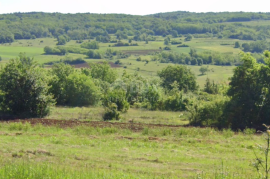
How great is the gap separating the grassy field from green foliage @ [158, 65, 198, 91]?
152 ft

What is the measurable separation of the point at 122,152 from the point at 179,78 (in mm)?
55056

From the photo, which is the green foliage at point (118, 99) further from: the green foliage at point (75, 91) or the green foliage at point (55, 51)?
the green foliage at point (55, 51)

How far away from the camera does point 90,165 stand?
13.6 metres

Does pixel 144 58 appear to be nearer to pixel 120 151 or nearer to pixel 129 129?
pixel 129 129

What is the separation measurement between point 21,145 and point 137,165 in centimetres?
682

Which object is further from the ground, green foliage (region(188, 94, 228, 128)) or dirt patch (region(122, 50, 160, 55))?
green foliage (region(188, 94, 228, 128))

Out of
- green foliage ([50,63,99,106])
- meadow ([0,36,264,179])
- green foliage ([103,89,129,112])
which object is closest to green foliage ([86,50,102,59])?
green foliage ([50,63,99,106])

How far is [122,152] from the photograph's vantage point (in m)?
17.3

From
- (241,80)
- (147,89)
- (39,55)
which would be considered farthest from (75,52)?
(241,80)

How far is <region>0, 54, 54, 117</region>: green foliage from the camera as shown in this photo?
1177 inches

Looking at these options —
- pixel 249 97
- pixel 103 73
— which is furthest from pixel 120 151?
pixel 103 73

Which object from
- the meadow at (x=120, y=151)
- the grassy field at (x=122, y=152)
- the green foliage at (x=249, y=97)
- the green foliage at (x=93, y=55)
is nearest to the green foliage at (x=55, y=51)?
the green foliage at (x=93, y=55)

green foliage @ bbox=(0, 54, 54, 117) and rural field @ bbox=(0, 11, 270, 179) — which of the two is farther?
green foliage @ bbox=(0, 54, 54, 117)

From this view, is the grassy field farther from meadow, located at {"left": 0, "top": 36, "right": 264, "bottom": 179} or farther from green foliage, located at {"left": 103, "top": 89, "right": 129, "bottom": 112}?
green foliage, located at {"left": 103, "top": 89, "right": 129, "bottom": 112}
